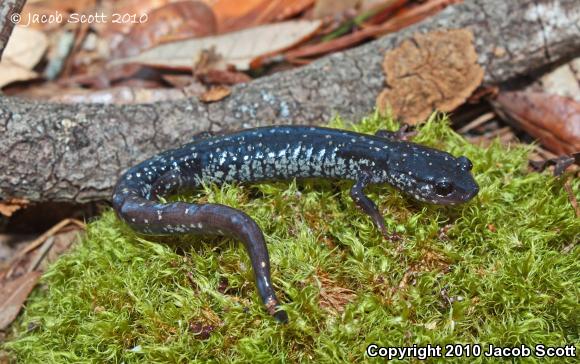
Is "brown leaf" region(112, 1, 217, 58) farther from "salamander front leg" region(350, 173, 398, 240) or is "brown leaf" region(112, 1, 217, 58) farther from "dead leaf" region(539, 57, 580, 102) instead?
"dead leaf" region(539, 57, 580, 102)

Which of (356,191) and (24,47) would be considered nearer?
(356,191)

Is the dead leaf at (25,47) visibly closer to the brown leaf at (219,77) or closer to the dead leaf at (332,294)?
the brown leaf at (219,77)

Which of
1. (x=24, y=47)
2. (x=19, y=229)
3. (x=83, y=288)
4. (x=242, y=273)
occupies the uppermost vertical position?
(x=24, y=47)

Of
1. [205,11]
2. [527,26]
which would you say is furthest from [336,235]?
[205,11]

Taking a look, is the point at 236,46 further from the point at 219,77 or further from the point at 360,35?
the point at 360,35

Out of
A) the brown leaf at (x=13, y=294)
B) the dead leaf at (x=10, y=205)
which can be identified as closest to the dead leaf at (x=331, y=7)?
the dead leaf at (x=10, y=205)

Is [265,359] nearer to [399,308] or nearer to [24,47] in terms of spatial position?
[399,308]
